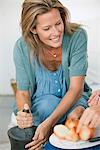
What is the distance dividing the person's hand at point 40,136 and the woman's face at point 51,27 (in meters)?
0.40

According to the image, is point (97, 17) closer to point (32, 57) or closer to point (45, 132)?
point (32, 57)

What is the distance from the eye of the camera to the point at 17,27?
262cm

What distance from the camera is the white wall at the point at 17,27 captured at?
8.07 ft

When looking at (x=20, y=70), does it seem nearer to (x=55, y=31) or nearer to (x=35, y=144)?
(x=55, y=31)

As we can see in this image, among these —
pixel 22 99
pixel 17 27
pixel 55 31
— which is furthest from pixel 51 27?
pixel 17 27

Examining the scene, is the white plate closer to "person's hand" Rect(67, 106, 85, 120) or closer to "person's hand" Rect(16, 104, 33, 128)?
"person's hand" Rect(16, 104, 33, 128)

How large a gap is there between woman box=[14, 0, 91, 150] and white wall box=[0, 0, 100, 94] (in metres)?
0.72

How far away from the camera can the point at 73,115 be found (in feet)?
5.04

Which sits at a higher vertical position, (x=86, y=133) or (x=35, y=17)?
(x=35, y=17)

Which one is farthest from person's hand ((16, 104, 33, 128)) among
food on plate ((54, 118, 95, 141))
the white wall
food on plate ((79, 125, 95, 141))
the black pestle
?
the white wall

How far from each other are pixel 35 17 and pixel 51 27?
3.6 inches

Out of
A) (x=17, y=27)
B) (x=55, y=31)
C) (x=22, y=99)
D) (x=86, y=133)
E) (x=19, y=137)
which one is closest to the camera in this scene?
(x=86, y=133)

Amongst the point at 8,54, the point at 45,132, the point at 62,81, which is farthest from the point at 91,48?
the point at 45,132

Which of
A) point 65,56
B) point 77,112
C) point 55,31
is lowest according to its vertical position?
point 77,112
